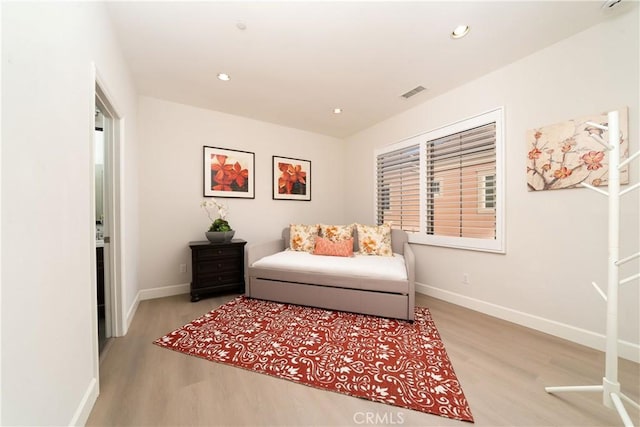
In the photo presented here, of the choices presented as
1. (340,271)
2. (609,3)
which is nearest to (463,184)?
(609,3)

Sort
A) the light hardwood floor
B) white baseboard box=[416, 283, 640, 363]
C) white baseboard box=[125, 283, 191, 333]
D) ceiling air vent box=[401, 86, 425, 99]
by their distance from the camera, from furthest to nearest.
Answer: white baseboard box=[125, 283, 191, 333] < ceiling air vent box=[401, 86, 425, 99] < white baseboard box=[416, 283, 640, 363] < the light hardwood floor

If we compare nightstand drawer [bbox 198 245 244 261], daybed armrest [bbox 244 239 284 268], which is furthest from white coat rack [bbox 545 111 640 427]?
nightstand drawer [bbox 198 245 244 261]

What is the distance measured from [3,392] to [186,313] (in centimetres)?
204

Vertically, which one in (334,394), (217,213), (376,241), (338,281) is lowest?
(334,394)

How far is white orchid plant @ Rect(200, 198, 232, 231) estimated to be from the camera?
3.25m

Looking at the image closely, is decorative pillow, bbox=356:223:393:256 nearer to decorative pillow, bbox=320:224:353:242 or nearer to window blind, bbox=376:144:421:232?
decorative pillow, bbox=320:224:353:242

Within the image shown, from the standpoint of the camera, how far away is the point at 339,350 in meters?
1.91

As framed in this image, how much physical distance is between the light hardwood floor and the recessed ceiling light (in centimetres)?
258

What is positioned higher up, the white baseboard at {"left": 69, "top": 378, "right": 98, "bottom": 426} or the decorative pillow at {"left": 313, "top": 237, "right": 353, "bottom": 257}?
the decorative pillow at {"left": 313, "top": 237, "right": 353, "bottom": 257}

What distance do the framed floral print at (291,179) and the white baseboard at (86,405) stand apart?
2965mm

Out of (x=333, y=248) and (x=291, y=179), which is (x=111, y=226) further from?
(x=291, y=179)

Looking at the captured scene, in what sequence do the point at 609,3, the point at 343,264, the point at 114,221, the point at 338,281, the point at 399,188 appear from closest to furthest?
the point at 609,3, the point at 114,221, the point at 338,281, the point at 343,264, the point at 399,188

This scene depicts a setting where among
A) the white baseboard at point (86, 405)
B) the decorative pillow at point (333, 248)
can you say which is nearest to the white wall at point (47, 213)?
the white baseboard at point (86, 405)

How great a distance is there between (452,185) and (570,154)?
1.04 meters
